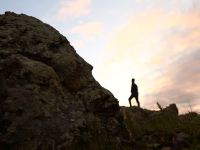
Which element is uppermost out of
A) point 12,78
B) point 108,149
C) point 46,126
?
point 12,78

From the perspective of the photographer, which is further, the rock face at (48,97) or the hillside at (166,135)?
the hillside at (166,135)

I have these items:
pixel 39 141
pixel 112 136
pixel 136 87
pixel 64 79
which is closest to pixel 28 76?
pixel 64 79

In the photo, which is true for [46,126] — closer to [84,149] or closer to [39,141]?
[39,141]

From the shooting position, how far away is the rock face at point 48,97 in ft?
23.1

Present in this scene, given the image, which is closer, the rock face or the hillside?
the rock face

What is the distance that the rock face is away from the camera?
277 inches

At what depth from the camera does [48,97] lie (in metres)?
7.81

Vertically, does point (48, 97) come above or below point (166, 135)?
above

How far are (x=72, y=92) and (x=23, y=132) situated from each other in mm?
1919

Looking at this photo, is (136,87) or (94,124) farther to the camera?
(136,87)

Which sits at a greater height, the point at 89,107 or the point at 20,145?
the point at 89,107

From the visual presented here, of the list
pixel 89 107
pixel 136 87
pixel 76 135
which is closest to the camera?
pixel 76 135

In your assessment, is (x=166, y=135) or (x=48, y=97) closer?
(x=48, y=97)

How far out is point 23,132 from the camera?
6.97 metres
